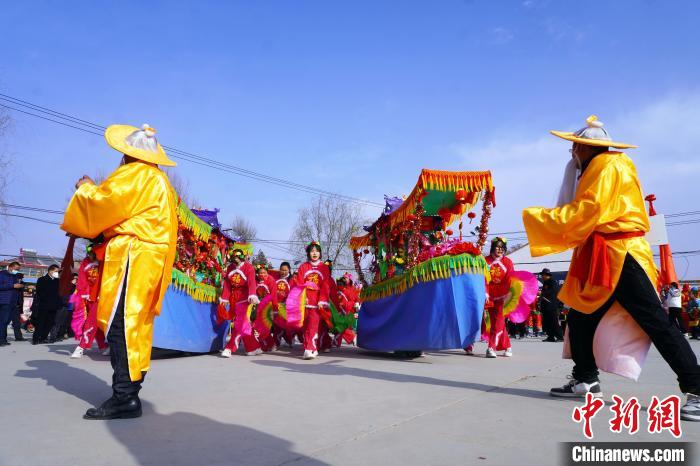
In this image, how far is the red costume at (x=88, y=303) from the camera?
22.5ft

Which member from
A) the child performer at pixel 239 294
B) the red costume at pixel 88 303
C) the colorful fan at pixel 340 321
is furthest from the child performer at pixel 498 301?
the red costume at pixel 88 303

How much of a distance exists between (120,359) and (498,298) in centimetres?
543

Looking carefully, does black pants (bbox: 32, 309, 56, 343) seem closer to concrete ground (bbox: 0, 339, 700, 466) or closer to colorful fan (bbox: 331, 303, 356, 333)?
concrete ground (bbox: 0, 339, 700, 466)

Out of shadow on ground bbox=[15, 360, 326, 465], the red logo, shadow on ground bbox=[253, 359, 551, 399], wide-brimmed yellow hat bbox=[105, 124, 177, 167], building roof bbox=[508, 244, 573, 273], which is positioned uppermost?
building roof bbox=[508, 244, 573, 273]

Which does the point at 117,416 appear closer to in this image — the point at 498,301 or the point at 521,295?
the point at 498,301

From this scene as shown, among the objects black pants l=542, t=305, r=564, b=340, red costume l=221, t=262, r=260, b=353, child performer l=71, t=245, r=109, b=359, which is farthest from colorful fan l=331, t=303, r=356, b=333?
black pants l=542, t=305, r=564, b=340

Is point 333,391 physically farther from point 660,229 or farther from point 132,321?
point 660,229

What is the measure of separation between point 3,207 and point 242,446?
15.9 meters

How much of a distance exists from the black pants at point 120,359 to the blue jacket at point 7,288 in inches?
313

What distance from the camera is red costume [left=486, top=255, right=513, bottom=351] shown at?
23.6 ft

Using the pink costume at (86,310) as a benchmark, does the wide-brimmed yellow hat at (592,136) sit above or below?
above

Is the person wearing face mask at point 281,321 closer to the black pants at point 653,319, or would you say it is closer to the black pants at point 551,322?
the black pants at point 653,319

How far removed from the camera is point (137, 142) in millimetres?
3594

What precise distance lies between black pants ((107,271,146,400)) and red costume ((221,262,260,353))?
12.8 ft
